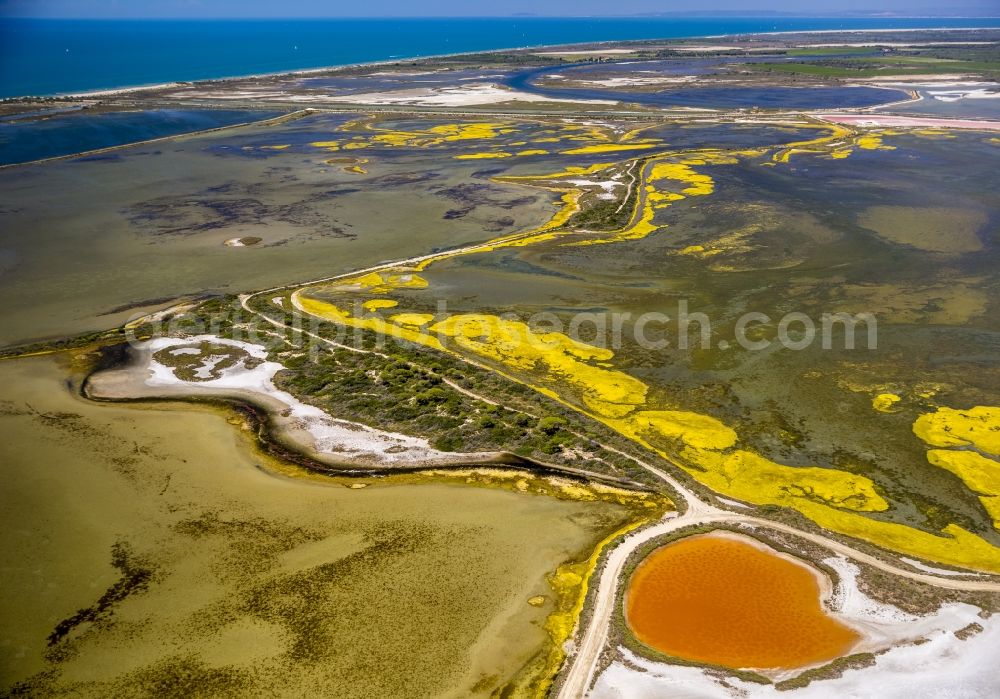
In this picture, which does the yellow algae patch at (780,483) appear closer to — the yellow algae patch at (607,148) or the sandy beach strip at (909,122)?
the yellow algae patch at (607,148)

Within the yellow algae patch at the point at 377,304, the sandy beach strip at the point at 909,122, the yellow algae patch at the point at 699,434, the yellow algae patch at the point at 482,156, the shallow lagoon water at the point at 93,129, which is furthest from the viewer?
the sandy beach strip at the point at 909,122

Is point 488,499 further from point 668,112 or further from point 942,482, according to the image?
point 668,112

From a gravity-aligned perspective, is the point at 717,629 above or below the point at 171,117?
below

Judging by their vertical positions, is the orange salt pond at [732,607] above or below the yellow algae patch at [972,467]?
below

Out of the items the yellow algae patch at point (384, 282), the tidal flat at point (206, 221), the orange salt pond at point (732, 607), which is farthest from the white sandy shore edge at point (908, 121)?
the orange salt pond at point (732, 607)

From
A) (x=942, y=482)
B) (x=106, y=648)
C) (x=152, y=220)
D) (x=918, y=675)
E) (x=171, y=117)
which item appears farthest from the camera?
(x=171, y=117)

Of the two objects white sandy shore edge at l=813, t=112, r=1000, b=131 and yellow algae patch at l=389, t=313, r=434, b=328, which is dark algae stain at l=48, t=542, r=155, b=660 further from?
white sandy shore edge at l=813, t=112, r=1000, b=131

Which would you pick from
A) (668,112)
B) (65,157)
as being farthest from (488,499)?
(668,112)

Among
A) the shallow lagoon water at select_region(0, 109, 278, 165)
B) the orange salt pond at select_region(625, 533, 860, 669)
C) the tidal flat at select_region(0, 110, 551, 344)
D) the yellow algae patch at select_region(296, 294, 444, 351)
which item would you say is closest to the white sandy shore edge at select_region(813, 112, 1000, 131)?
the tidal flat at select_region(0, 110, 551, 344)

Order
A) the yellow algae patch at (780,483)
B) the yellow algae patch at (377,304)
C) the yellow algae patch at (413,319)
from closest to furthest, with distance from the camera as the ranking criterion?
the yellow algae patch at (780,483) → the yellow algae patch at (413,319) → the yellow algae patch at (377,304)
